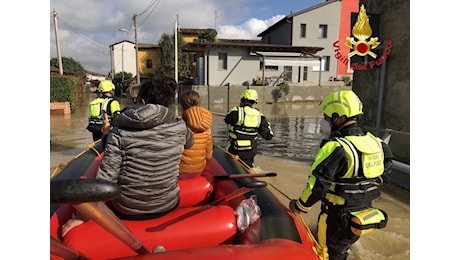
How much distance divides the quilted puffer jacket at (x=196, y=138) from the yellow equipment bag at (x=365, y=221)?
1.60 metres

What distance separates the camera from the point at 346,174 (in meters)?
2.07

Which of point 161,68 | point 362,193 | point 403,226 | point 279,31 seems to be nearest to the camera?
point 362,193

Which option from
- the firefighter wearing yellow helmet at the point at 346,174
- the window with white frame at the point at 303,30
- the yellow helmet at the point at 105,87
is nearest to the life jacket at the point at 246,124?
the yellow helmet at the point at 105,87

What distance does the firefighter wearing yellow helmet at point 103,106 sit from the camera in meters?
4.92

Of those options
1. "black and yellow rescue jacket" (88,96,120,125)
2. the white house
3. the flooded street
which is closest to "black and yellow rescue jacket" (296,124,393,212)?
the flooded street

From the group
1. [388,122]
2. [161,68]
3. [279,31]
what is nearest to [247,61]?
[279,31]

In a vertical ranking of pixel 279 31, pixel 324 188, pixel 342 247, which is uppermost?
pixel 279 31

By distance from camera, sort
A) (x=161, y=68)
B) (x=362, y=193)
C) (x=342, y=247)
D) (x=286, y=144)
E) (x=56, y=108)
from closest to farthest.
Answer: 1. (x=362, y=193)
2. (x=342, y=247)
3. (x=286, y=144)
4. (x=56, y=108)
5. (x=161, y=68)

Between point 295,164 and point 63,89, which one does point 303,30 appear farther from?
point 295,164

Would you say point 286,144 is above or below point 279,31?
below

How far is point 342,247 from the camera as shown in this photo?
229cm

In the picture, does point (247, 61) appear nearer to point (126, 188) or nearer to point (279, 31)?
point (279, 31)

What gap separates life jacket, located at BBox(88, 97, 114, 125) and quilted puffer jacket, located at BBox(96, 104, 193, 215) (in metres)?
3.15

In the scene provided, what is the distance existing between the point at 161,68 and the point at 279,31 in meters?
12.3
